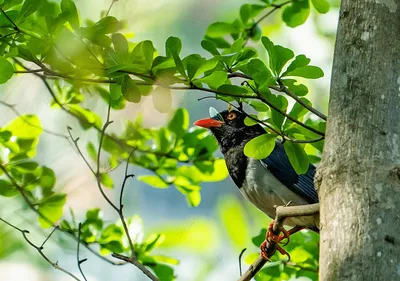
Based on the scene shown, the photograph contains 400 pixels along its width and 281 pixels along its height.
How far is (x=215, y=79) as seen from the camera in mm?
2352

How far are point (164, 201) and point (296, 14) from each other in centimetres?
325

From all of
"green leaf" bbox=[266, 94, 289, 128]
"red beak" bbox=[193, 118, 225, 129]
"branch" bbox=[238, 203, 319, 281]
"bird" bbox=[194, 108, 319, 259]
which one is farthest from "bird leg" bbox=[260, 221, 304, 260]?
"red beak" bbox=[193, 118, 225, 129]

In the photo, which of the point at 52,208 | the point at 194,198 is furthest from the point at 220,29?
the point at 52,208

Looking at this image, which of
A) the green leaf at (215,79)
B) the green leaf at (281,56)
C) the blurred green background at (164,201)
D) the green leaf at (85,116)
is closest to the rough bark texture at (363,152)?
the green leaf at (281,56)

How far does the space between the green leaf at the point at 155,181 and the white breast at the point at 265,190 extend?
1.56 feet

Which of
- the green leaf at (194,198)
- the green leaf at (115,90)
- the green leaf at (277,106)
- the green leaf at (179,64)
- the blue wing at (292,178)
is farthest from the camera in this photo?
the green leaf at (194,198)

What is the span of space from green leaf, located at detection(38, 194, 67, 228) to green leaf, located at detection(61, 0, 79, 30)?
141cm

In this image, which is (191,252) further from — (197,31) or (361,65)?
(361,65)

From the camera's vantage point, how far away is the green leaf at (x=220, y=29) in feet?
12.9


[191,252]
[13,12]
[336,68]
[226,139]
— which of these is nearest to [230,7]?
[226,139]

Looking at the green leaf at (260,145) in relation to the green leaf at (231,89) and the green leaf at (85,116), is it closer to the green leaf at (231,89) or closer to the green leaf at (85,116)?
the green leaf at (231,89)

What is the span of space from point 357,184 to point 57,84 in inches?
99.1

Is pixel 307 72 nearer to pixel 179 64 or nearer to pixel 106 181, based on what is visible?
pixel 179 64

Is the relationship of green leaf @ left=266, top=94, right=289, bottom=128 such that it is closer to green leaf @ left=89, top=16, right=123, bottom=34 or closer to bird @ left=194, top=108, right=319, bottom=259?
green leaf @ left=89, top=16, right=123, bottom=34
